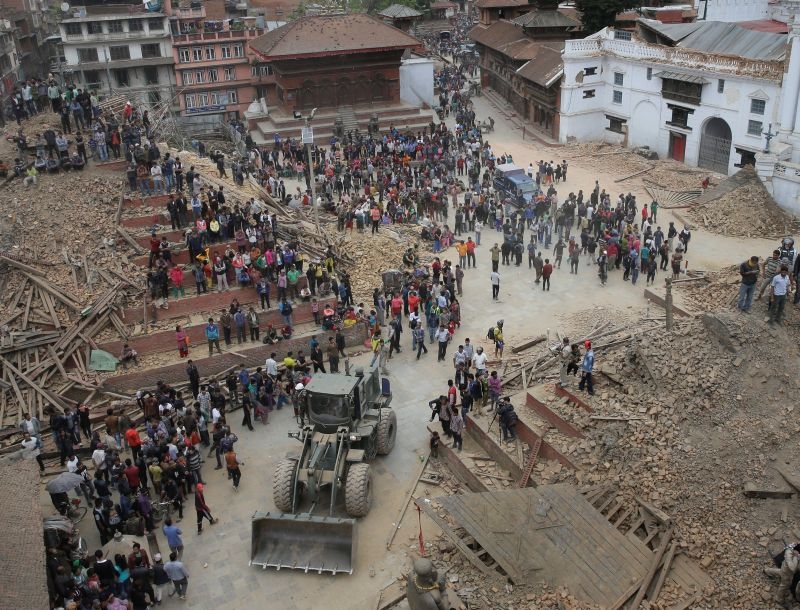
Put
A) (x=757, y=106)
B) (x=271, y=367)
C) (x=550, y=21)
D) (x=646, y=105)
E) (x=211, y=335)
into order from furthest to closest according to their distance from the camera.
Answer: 1. (x=550, y=21)
2. (x=646, y=105)
3. (x=757, y=106)
4. (x=211, y=335)
5. (x=271, y=367)

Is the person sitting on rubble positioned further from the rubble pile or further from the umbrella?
the rubble pile

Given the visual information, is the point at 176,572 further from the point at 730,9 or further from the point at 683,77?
the point at 730,9

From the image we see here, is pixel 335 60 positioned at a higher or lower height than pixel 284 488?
higher

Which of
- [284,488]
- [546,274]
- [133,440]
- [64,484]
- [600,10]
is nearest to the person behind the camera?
[284,488]

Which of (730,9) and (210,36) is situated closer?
(730,9)

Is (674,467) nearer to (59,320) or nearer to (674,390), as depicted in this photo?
(674,390)

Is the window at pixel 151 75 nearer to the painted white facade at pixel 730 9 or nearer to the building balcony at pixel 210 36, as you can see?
the building balcony at pixel 210 36

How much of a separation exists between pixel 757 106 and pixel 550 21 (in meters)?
22.1

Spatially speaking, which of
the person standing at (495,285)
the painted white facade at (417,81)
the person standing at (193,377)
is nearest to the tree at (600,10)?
the painted white facade at (417,81)

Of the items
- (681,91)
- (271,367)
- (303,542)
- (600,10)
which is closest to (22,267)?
(271,367)

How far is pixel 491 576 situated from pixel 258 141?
36.3 meters

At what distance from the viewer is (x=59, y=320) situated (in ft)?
71.8

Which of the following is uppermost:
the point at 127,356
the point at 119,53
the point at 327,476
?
the point at 119,53

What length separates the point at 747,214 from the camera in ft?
100.0
